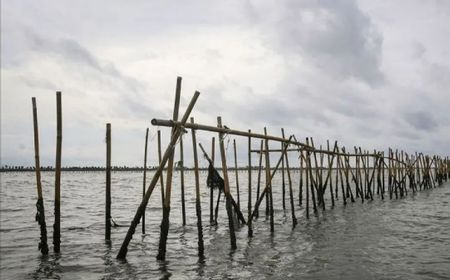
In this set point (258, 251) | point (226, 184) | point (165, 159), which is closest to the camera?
point (165, 159)

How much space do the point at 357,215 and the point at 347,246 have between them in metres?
7.18

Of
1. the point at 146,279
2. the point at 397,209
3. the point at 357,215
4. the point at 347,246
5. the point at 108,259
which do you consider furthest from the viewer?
the point at 397,209

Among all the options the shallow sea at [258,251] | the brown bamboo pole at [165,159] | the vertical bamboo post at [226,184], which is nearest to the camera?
the brown bamboo pole at [165,159]

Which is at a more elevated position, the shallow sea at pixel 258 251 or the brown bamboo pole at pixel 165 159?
the brown bamboo pole at pixel 165 159

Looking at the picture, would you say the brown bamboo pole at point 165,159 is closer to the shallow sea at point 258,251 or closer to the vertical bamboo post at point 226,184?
the shallow sea at point 258,251

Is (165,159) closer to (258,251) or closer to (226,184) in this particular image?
(226,184)

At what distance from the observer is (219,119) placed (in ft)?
34.9

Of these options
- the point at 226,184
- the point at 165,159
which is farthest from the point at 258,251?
the point at 165,159

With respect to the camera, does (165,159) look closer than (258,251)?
Yes

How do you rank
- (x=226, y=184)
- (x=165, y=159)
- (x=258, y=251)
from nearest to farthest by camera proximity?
(x=165, y=159) → (x=226, y=184) → (x=258, y=251)

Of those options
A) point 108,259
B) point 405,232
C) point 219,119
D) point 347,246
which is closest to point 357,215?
point 405,232

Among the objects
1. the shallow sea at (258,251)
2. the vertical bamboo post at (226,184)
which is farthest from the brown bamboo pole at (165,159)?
the vertical bamboo post at (226,184)

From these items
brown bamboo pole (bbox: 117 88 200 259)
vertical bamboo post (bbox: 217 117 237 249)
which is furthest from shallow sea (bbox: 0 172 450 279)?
brown bamboo pole (bbox: 117 88 200 259)

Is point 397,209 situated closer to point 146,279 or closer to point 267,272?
point 267,272
